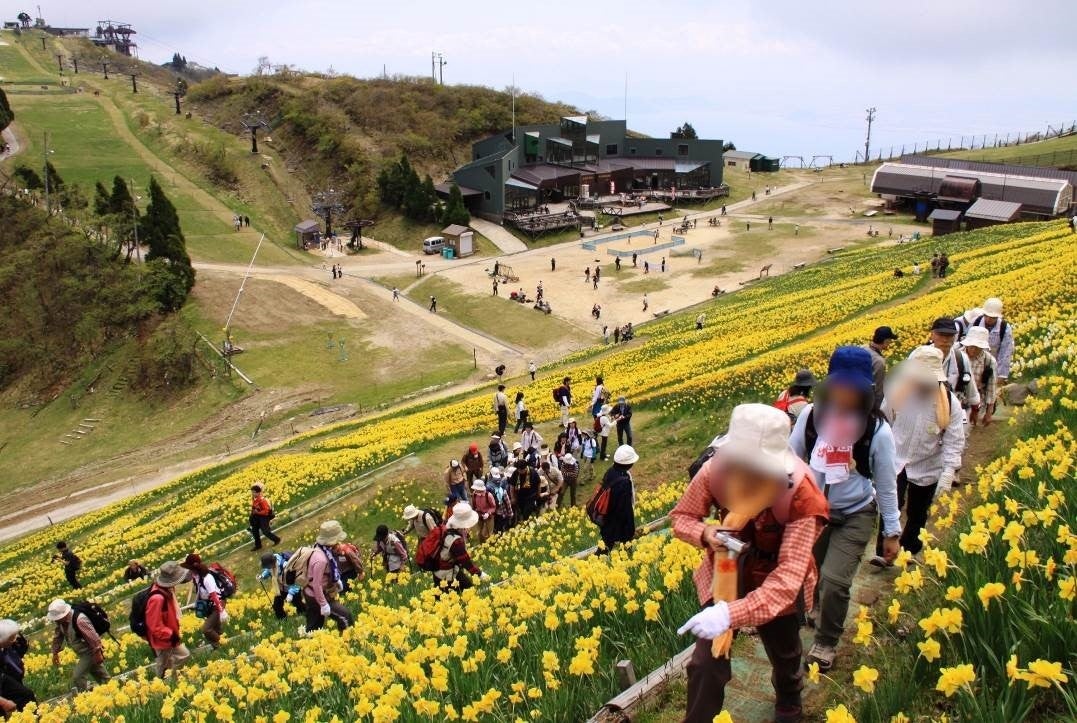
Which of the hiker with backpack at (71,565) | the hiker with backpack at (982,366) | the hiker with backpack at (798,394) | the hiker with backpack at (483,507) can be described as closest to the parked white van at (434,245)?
the hiker with backpack at (71,565)

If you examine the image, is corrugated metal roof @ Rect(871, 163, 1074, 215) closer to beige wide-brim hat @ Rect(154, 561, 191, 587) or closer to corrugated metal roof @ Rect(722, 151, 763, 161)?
corrugated metal roof @ Rect(722, 151, 763, 161)

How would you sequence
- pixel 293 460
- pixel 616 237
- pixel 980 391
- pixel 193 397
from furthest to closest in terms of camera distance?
pixel 616 237 → pixel 193 397 → pixel 293 460 → pixel 980 391

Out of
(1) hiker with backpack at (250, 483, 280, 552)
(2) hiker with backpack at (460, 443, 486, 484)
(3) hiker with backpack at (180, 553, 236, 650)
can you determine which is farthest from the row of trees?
(3) hiker with backpack at (180, 553, 236, 650)

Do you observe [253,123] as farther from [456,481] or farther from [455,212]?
[456,481]

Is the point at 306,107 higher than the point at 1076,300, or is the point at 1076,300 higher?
the point at 306,107

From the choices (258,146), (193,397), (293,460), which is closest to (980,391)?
(293,460)

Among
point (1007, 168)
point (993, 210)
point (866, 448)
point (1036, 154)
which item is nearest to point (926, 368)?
point (866, 448)

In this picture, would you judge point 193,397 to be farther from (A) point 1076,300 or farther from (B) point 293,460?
(A) point 1076,300

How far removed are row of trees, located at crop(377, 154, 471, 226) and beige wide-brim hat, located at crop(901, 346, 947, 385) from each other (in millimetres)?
75847

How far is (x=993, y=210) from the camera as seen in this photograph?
222ft

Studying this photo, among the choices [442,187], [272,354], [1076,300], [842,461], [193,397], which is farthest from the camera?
[442,187]

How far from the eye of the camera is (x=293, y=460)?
89.1 feet

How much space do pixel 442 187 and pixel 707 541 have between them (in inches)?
3510

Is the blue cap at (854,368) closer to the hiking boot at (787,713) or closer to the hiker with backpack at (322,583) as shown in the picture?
the hiking boot at (787,713)
